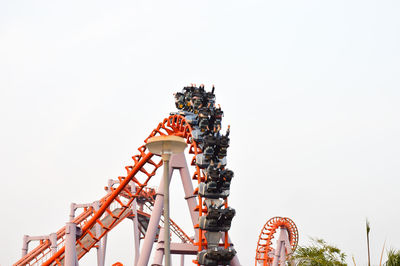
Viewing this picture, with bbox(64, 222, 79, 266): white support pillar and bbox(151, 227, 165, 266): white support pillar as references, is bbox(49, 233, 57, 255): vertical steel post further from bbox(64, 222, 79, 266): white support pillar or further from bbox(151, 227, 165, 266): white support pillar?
bbox(151, 227, 165, 266): white support pillar

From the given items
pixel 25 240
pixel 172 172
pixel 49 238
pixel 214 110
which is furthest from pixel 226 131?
pixel 25 240

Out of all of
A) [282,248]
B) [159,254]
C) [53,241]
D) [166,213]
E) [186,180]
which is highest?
[186,180]

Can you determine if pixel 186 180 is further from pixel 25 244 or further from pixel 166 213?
pixel 166 213

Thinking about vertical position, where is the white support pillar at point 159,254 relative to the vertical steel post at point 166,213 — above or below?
below

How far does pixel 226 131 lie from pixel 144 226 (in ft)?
62.9

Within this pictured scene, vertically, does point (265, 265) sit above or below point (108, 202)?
below

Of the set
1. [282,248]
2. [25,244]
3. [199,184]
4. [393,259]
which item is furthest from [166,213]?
[282,248]

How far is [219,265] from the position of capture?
69.6ft

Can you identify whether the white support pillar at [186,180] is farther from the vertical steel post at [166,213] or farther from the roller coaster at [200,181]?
the vertical steel post at [166,213]

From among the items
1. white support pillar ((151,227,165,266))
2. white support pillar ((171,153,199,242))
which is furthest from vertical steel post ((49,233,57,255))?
white support pillar ((171,153,199,242))

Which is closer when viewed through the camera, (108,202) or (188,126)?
(188,126)

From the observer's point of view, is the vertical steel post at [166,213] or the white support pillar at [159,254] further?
the white support pillar at [159,254]

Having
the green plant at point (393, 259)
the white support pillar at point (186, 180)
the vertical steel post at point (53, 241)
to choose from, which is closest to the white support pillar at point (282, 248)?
the vertical steel post at point (53, 241)

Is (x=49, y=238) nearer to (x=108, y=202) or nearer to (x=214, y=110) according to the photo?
(x=108, y=202)
